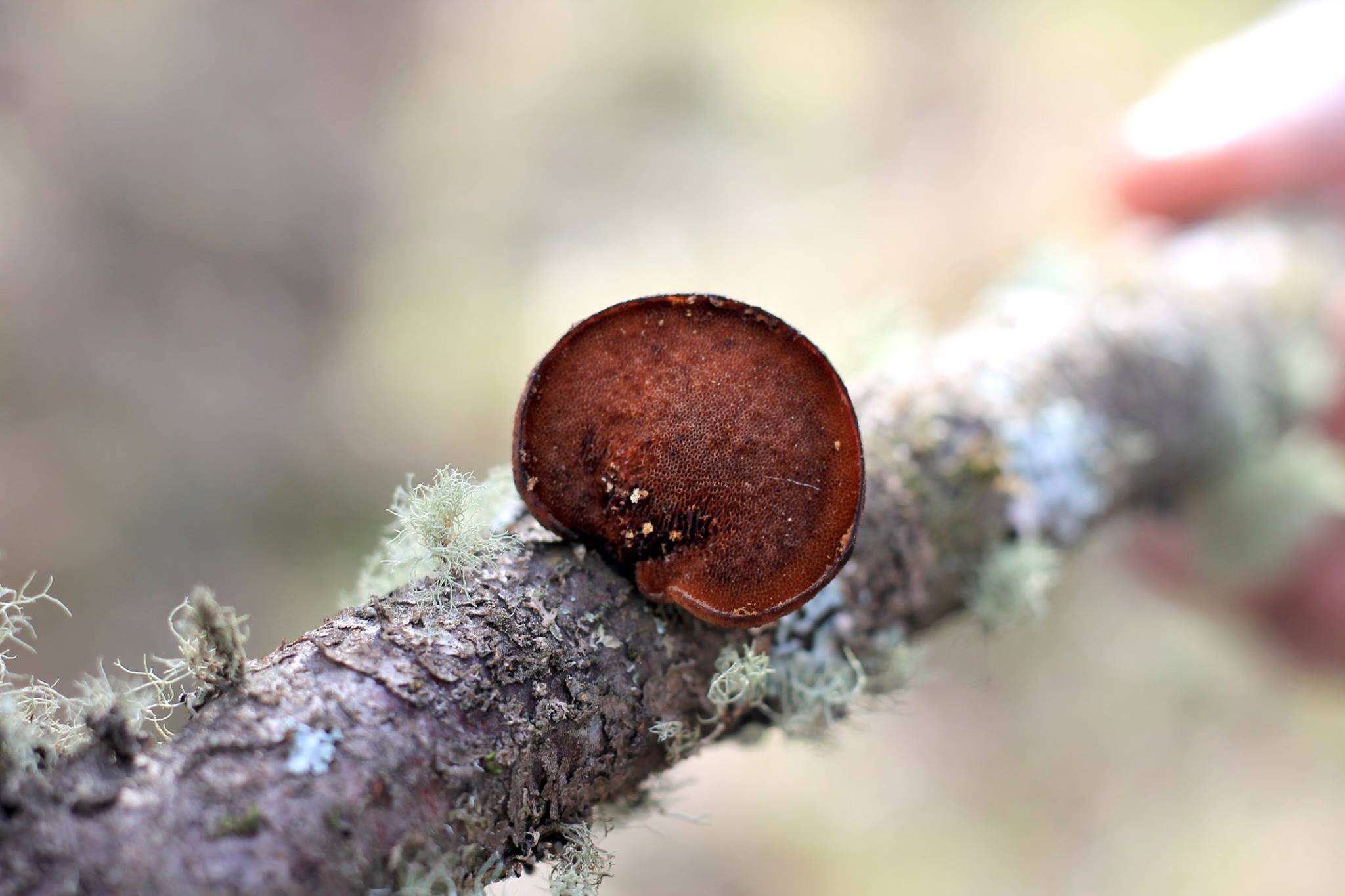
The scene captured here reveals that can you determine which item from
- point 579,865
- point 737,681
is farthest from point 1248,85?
point 579,865

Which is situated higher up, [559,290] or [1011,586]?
[559,290]

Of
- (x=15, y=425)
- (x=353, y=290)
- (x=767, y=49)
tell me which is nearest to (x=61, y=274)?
(x=15, y=425)

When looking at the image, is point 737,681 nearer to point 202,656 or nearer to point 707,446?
point 707,446

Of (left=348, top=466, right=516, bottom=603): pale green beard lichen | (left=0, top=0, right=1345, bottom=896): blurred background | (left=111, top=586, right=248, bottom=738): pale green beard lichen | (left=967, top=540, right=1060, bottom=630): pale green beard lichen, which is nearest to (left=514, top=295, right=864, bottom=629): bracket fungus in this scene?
(left=348, top=466, right=516, bottom=603): pale green beard lichen

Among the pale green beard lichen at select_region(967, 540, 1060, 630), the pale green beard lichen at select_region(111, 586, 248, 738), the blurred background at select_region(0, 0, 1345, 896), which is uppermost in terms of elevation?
the blurred background at select_region(0, 0, 1345, 896)

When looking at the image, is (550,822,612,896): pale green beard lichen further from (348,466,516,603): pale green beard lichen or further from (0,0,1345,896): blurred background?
(0,0,1345,896): blurred background

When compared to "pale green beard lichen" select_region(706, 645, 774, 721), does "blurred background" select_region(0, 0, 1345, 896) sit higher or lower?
higher
